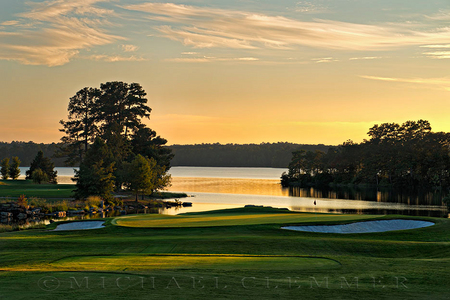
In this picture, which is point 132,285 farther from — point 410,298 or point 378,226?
point 378,226

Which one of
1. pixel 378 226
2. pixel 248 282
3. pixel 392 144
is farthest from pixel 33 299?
pixel 392 144

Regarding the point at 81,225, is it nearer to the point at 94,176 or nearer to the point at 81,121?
the point at 94,176

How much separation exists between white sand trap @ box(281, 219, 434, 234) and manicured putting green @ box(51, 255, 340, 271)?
12115mm

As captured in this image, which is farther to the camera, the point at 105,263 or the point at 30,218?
the point at 30,218

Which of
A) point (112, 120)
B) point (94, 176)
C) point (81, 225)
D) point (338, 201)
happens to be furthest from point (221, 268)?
point (112, 120)

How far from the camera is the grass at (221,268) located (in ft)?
32.8

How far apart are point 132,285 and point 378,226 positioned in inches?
898

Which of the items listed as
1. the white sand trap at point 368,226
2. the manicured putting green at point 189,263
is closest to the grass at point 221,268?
the manicured putting green at point 189,263

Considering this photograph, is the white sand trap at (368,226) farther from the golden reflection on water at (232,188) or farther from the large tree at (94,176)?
the golden reflection on water at (232,188)

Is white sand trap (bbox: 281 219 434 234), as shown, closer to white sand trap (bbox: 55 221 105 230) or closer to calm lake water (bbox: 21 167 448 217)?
calm lake water (bbox: 21 167 448 217)

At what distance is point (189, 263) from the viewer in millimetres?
14742

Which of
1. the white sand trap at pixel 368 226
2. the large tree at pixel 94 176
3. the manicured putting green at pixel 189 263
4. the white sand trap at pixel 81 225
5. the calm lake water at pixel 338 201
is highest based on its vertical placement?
the large tree at pixel 94 176

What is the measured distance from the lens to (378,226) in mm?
29703

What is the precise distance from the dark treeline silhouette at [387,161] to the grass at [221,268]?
98.8 meters
